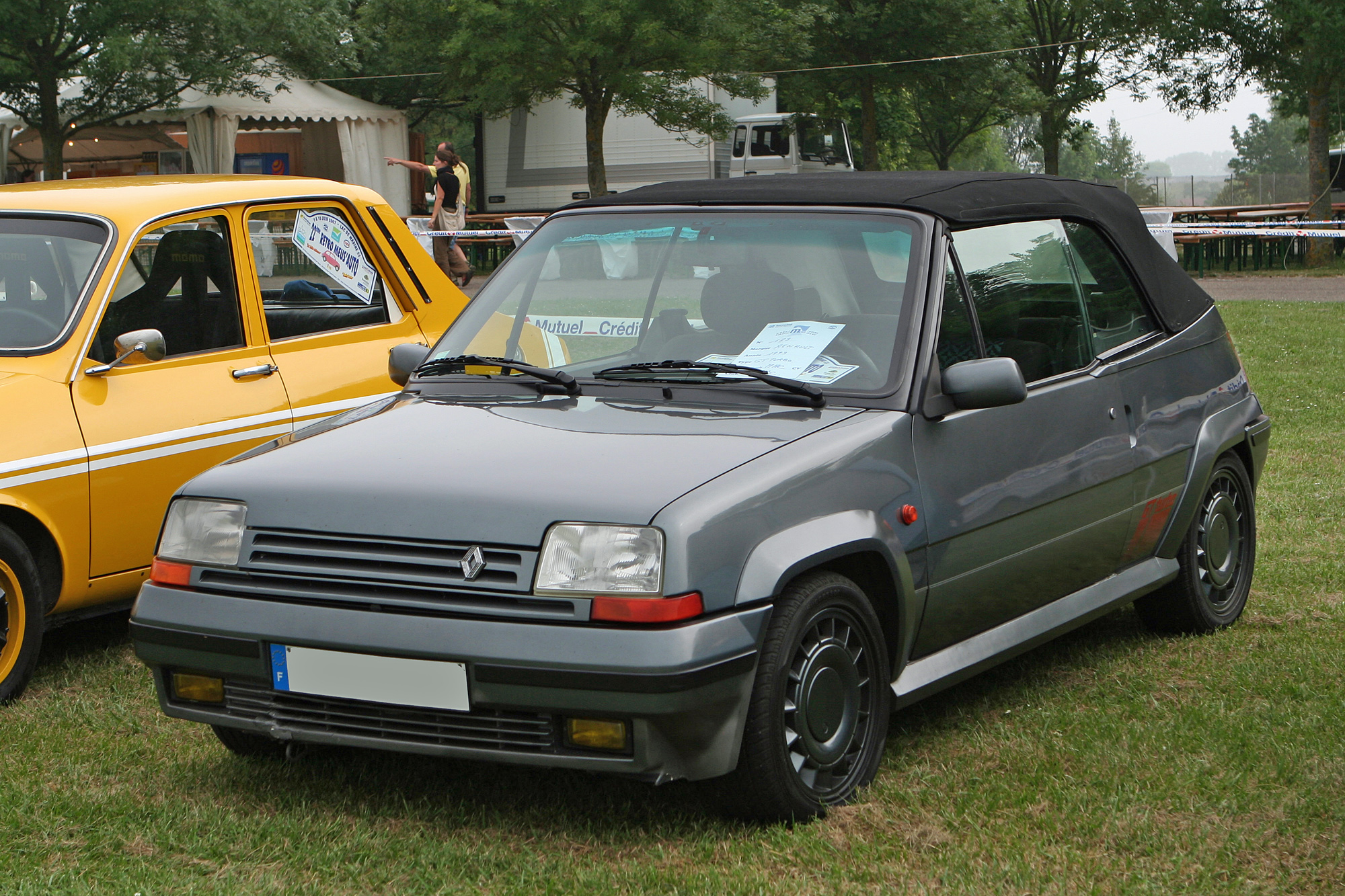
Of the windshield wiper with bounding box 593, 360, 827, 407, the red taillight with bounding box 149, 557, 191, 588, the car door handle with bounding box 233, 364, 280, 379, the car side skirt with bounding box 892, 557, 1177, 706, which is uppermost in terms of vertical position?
the windshield wiper with bounding box 593, 360, 827, 407

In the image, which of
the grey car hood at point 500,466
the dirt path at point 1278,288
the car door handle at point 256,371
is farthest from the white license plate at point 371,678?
the dirt path at point 1278,288

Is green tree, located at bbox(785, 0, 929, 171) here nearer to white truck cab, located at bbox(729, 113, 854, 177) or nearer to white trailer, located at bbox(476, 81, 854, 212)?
white trailer, located at bbox(476, 81, 854, 212)

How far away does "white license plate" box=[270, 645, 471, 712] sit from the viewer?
3.29 metres

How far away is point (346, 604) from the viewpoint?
338 cm

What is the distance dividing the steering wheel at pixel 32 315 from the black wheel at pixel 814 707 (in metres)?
2.96

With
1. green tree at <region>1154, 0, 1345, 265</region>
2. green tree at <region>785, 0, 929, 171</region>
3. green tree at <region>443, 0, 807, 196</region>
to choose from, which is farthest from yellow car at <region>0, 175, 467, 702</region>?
green tree at <region>785, 0, 929, 171</region>

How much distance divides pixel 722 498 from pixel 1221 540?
9.92 ft

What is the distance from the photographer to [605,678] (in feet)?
10.4

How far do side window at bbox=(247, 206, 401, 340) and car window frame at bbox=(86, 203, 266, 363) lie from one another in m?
0.07

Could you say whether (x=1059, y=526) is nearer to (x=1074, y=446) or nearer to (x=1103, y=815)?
(x=1074, y=446)

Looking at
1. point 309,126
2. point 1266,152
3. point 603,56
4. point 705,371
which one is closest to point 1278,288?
point 603,56

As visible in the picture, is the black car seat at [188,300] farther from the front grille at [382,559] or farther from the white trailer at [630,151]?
the white trailer at [630,151]

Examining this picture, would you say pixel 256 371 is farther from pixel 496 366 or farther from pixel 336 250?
pixel 496 366

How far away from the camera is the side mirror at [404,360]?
473cm
